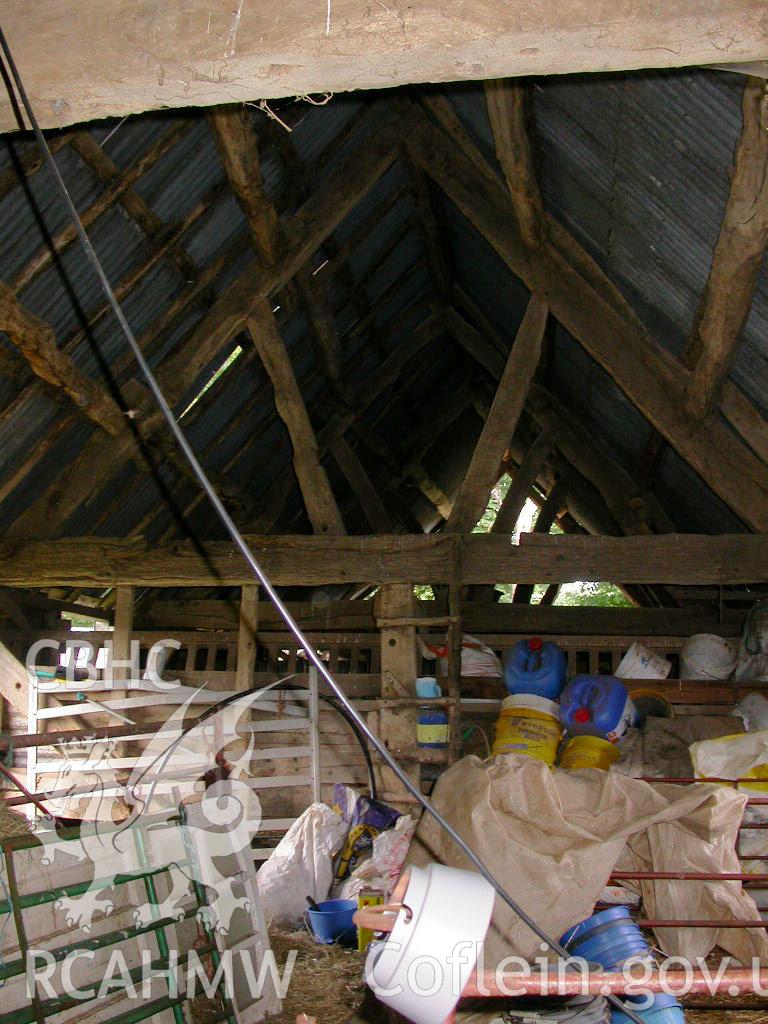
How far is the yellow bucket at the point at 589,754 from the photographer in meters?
5.58

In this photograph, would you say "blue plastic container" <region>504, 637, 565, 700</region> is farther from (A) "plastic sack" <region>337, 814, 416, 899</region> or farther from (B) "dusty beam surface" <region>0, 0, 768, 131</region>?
(B) "dusty beam surface" <region>0, 0, 768, 131</region>

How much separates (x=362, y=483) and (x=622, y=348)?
11.7 feet

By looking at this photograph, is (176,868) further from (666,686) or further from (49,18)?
(666,686)

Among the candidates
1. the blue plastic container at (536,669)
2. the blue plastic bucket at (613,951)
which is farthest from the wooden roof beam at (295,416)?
the blue plastic bucket at (613,951)

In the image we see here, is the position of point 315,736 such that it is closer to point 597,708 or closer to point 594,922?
point 597,708

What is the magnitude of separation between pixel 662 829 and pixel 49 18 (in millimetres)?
3498

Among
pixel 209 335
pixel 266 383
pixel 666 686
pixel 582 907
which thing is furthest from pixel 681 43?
pixel 266 383

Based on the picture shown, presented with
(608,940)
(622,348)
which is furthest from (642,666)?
(608,940)

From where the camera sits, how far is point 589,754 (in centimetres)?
562

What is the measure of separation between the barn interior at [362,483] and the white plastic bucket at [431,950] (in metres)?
0.02

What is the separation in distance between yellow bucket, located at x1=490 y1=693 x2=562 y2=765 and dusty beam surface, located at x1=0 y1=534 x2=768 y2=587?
31.7 inches

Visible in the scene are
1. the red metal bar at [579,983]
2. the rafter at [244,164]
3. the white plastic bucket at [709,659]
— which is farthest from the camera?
the white plastic bucket at [709,659]

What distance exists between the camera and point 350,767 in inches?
262

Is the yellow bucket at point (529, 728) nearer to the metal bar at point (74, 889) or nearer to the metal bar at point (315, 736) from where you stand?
the metal bar at point (315, 736)
